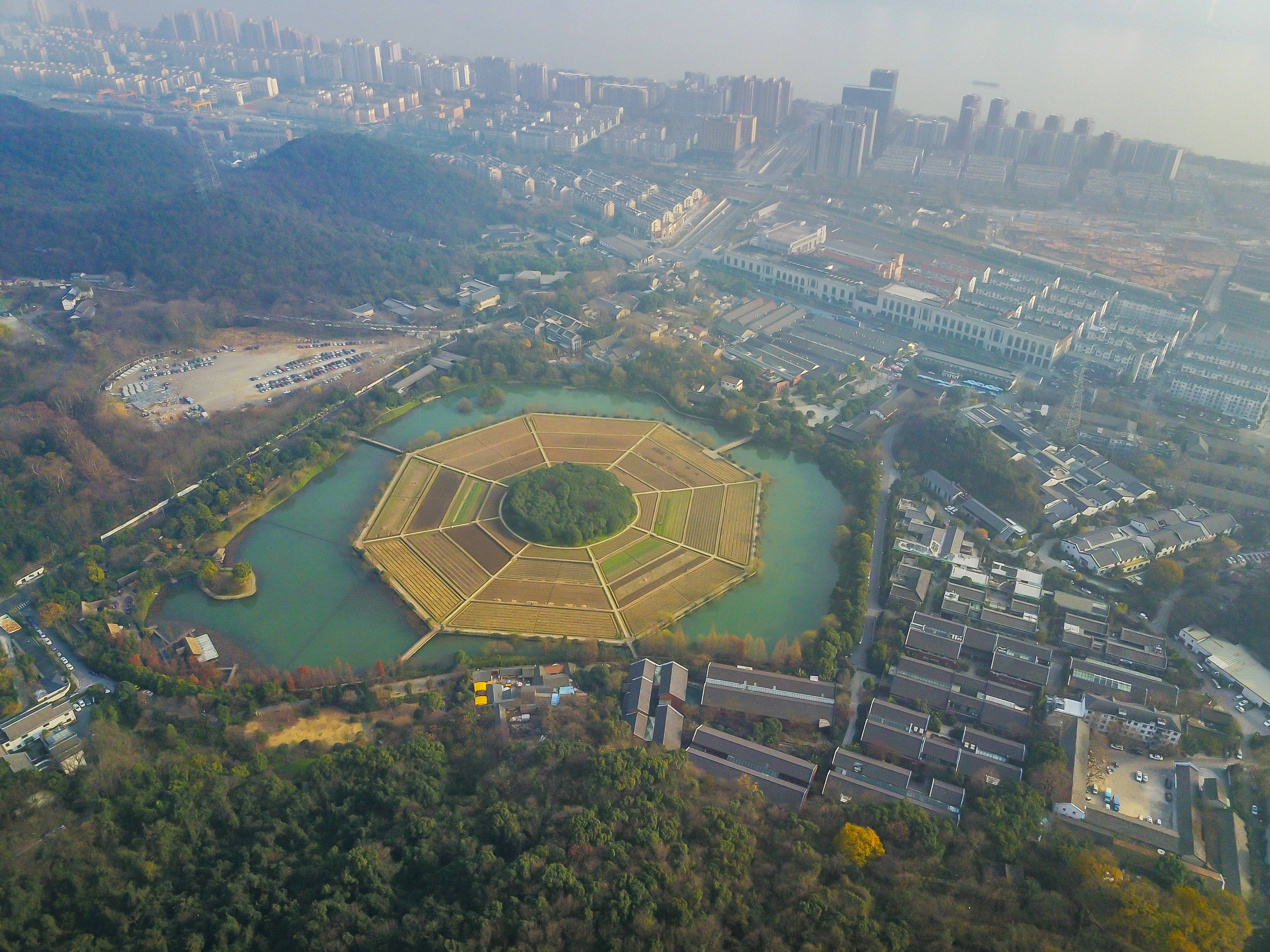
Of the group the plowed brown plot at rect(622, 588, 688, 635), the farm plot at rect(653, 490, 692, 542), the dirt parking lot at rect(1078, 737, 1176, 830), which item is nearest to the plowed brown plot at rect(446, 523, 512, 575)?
the plowed brown plot at rect(622, 588, 688, 635)

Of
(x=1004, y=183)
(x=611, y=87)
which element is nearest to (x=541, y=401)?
(x=1004, y=183)

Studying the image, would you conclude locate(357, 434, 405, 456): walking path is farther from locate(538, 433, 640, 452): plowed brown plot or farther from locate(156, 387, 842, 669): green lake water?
locate(538, 433, 640, 452): plowed brown plot

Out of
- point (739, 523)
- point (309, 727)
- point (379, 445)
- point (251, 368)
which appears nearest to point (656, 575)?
point (739, 523)

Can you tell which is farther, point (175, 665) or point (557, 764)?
point (175, 665)

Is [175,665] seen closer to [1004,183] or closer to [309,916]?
[309,916]

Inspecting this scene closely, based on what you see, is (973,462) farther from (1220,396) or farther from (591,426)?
(591,426)
